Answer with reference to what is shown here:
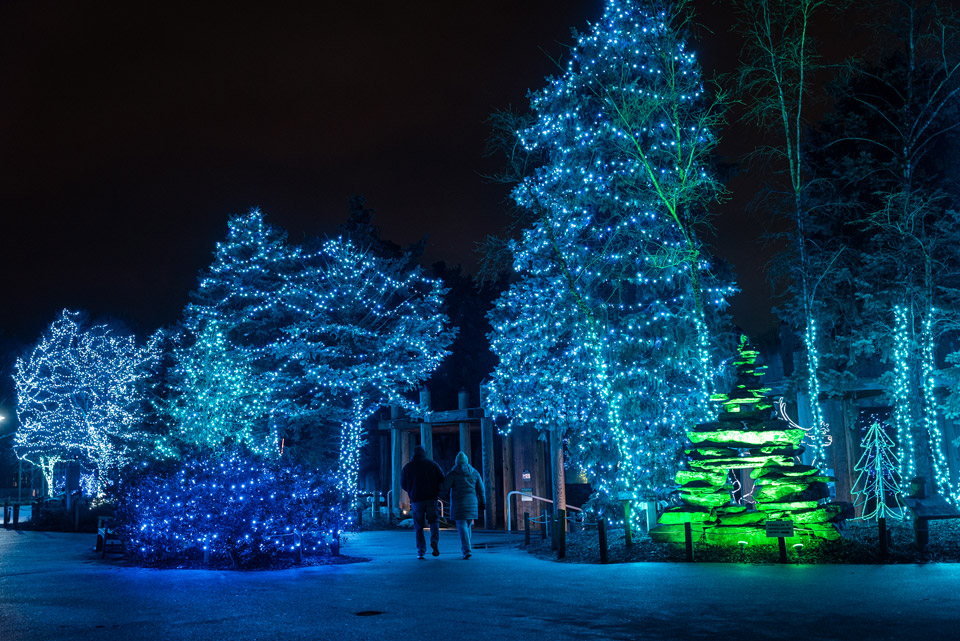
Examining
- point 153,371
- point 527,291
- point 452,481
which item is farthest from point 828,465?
point 153,371

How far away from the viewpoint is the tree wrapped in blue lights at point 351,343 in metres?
27.1

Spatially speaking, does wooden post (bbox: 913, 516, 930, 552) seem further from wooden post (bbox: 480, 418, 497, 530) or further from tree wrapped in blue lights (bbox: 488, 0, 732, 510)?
wooden post (bbox: 480, 418, 497, 530)

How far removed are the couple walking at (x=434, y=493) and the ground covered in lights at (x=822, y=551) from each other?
1523 mm

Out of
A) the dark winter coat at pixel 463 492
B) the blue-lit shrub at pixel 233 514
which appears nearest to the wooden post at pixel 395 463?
the blue-lit shrub at pixel 233 514

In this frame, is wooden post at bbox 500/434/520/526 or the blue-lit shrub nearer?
the blue-lit shrub

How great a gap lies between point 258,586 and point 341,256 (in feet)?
61.5

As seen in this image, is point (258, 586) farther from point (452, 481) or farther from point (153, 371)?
point (153, 371)

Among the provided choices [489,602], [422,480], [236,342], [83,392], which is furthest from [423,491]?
[83,392]

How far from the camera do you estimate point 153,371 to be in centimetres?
4125

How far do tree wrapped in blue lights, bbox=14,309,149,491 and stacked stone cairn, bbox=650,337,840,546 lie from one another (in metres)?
31.3

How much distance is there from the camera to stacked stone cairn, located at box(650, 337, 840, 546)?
42.7 feet

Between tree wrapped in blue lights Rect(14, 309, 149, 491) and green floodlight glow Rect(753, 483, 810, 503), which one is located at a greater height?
tree wrapped in blue lights Rect(14, 309, 149, 491)

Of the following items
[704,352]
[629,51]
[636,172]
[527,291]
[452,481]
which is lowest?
[452,481]

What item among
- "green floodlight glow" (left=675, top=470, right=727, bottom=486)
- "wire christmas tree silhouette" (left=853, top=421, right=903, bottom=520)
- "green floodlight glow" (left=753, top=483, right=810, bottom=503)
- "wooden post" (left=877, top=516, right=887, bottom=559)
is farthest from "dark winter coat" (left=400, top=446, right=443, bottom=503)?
"wire christmas tree silhouette" (left=853, top=421, right=903, bottom=520)
